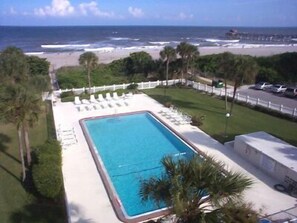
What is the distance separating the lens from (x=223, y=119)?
21.2 m

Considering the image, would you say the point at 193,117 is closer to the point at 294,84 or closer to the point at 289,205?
the point at 289,205

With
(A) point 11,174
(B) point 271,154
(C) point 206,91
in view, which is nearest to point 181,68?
(C) point 206,91

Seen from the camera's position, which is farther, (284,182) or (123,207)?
(284,182)

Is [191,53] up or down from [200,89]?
up

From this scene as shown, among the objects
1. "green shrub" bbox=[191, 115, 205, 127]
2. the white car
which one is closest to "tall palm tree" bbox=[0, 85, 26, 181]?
"green shrub" bbox=[191, 115, 205, 127]

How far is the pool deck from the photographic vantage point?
→ 10.9 meters

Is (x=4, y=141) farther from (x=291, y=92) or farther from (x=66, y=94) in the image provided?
(x=291, y=92)

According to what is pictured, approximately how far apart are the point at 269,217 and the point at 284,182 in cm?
298

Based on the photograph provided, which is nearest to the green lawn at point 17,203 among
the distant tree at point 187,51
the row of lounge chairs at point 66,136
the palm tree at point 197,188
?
the row of lounge chairs at point 66,136

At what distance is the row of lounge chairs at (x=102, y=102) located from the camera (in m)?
24.3

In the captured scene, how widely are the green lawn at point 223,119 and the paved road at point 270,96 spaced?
3.69 meters

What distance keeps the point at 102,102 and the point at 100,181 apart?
1299 centimetres

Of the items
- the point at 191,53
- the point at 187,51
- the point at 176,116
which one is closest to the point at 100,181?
the point at 176,116

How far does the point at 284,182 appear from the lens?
41.4 ft
